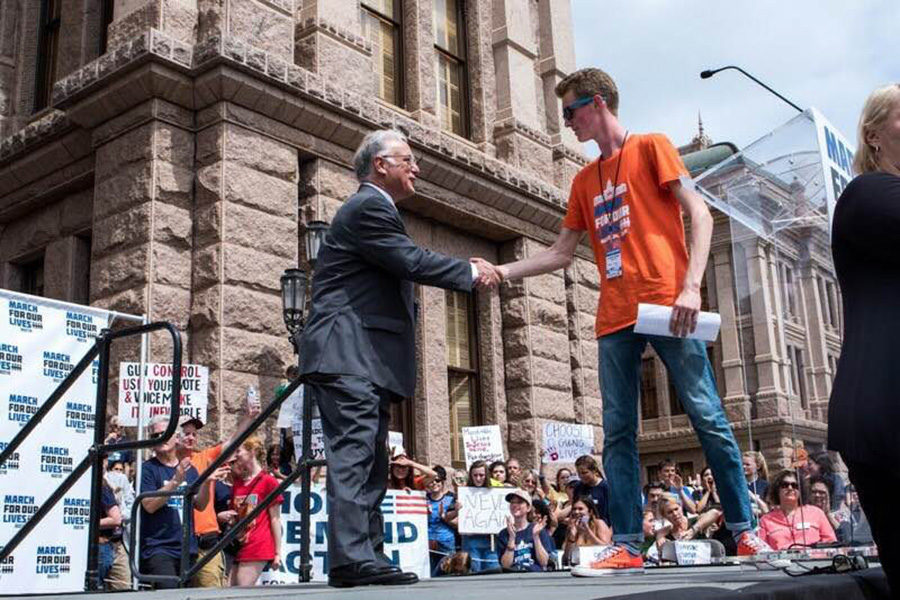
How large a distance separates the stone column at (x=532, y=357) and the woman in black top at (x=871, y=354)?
11040 millimetres

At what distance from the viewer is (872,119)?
3346mm

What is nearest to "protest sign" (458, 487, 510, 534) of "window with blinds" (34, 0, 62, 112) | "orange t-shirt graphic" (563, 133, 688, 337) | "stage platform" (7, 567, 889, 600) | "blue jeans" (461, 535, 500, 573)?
"blue jeans" (461, 535, 500, 573)

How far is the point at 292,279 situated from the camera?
Answer: 10.4 m

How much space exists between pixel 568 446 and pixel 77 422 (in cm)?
742

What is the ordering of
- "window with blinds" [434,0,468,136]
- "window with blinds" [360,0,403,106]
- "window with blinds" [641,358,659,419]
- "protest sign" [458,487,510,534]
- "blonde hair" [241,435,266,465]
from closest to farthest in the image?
"blonde hair" [241,435,266,465]
"protest sign" [458,487,510,534]
"window with blinds" [360,0,403,106]
"window with blinds" [434,0,468,136]
"window with blinds" [641,358,659,419]

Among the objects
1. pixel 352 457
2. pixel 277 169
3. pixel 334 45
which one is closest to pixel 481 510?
pixel 277 169

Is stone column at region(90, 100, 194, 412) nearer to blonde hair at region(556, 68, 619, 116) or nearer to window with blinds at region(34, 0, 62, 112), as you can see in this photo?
window with blinds at region(34, 0, 62, 112)

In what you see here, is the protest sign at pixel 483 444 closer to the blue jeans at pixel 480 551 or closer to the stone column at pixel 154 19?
the blue jeans at pixel 480 551

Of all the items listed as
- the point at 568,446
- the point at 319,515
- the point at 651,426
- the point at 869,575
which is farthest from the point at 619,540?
the point at 651,426

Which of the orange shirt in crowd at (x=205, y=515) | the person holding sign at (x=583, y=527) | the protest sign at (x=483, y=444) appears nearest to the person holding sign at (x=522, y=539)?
the person holding sign at (x=583, y=527)

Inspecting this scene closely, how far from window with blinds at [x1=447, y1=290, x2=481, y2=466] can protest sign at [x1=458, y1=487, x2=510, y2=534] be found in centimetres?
270

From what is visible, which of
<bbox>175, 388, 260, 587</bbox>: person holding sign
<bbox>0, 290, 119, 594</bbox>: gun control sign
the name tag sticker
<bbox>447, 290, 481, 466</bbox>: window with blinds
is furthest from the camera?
<bbox>447, 290, 481, 466</bbox>: window with blinds

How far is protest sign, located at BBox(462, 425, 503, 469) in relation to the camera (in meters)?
12.6

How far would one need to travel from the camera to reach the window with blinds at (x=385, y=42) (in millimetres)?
14102
